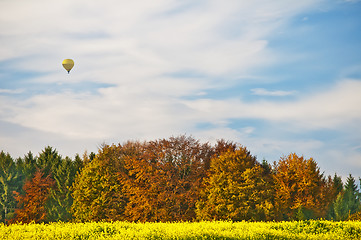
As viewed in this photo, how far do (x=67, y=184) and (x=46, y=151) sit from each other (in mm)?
8821

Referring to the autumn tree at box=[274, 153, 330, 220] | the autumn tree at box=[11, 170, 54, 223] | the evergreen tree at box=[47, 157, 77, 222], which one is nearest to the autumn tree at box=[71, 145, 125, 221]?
the evergreen tree at box=[47, 157, 77, 222]

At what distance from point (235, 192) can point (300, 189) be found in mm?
7742

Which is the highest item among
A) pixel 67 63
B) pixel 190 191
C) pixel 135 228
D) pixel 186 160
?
pixel 67 63

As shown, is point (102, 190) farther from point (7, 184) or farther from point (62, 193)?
point (7, 184)

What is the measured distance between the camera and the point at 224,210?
3503 cm

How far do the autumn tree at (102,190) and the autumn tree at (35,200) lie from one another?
30.2 ft

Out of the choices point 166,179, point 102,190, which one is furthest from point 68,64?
point 166,179

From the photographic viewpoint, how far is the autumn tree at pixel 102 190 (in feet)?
130

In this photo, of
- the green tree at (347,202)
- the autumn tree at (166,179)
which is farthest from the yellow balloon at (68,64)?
the green tree at (347,202)

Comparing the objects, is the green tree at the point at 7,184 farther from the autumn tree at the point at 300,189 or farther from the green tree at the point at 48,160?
the autumn tree at the point at 300,189

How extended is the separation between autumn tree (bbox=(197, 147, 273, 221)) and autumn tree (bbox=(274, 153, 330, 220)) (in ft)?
9.67

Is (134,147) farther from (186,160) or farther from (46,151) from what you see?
(46,151)

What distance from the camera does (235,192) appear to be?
35.4 m

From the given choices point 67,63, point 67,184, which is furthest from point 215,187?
point 67,184
